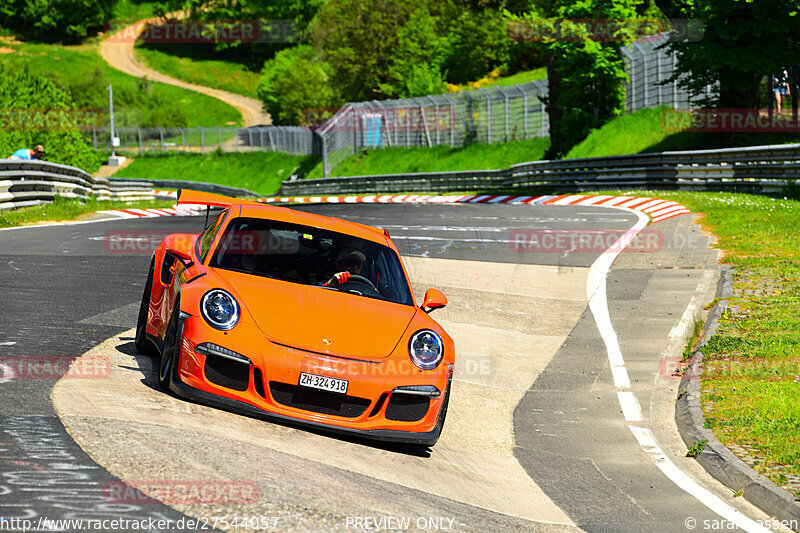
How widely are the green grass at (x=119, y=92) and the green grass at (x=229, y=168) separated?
58.1 ft

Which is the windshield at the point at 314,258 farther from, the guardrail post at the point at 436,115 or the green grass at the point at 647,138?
the guardrail post at the point at 436,115

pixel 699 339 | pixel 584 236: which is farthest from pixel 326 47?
pixel 699 339

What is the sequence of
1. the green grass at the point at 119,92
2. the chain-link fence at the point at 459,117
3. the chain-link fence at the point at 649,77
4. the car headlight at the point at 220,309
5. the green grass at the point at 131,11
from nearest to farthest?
the car headlight at the point at 220,309 < the chain-link fence at the point at 649,77 < the chain-link fence at the point at 459,117 < the green grass at the point at 119,92 < the green grass at the point at 131,11

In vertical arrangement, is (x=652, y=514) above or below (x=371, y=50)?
below

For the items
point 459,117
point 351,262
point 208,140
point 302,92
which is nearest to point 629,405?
point 351,262

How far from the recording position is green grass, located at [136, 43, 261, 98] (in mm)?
132250

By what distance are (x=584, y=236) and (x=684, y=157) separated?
457 inches

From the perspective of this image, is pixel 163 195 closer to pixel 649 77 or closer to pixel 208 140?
pixel 649 77

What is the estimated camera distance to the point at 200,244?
7.90m

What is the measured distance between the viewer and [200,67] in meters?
136

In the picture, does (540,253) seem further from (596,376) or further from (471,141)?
(471,141)

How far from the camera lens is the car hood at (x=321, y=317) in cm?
639

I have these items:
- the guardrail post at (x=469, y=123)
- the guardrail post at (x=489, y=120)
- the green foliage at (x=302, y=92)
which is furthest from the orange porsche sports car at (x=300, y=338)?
the green foliage at (x=302, y=92)

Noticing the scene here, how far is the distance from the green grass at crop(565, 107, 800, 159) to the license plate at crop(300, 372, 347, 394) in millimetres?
26966
